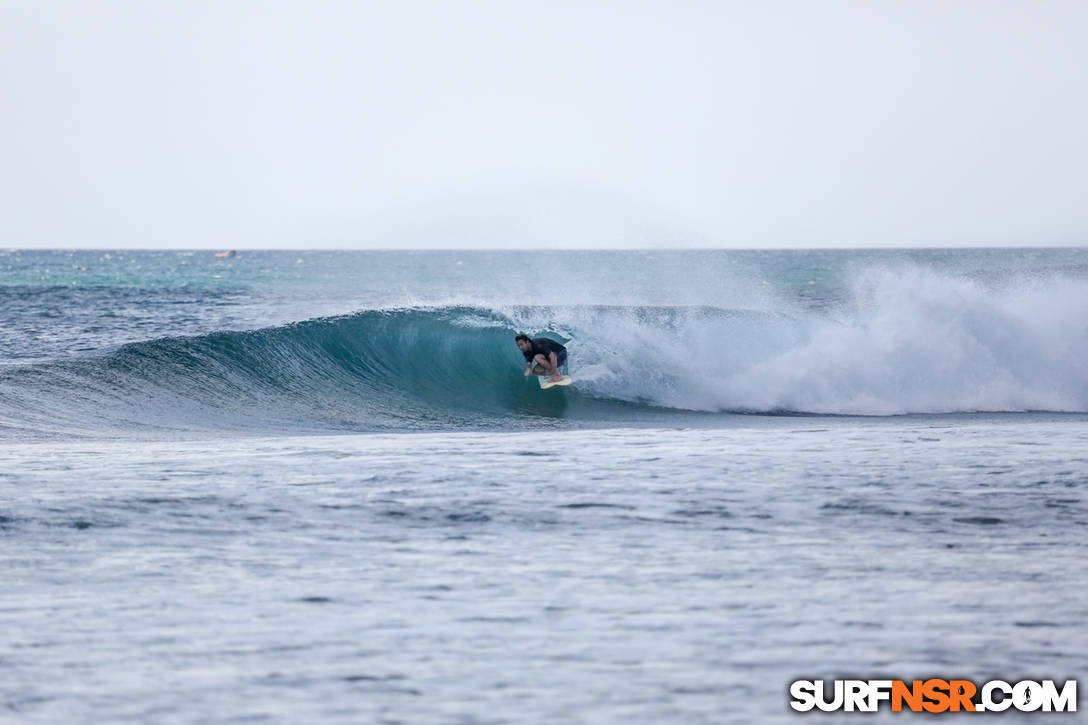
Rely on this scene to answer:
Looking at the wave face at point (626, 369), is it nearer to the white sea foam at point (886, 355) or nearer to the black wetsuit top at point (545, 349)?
the white sea foam at point (886, 355)

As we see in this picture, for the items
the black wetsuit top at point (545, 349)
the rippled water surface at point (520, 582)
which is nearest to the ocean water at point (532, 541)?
the rippled water surface at point (520, 582)

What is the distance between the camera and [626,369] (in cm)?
1577

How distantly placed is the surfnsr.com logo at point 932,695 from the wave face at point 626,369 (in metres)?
9.22

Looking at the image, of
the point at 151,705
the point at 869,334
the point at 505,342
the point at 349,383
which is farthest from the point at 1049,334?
the point at 151,705

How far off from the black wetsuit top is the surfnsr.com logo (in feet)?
31.5

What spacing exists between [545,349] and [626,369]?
8.10 ft

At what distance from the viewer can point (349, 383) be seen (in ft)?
52.1

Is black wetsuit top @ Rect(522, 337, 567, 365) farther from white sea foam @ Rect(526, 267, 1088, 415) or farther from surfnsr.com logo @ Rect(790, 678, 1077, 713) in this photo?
surfnsr.com logo @ Rect(790, 678, 1077, 713)

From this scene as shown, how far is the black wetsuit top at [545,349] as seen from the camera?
13464 millimetres

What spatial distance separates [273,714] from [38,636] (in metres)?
1.43

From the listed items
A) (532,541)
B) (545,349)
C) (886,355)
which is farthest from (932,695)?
(886,355)

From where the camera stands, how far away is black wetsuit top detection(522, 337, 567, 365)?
13.5 m

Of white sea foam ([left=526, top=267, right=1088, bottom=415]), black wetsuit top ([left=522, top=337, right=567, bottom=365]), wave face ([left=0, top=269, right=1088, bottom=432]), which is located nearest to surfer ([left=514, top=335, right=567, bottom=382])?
black wetsuit top ([left=522, top=337, right=567, bottom=365])

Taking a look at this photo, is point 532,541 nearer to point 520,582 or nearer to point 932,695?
point 520,582
